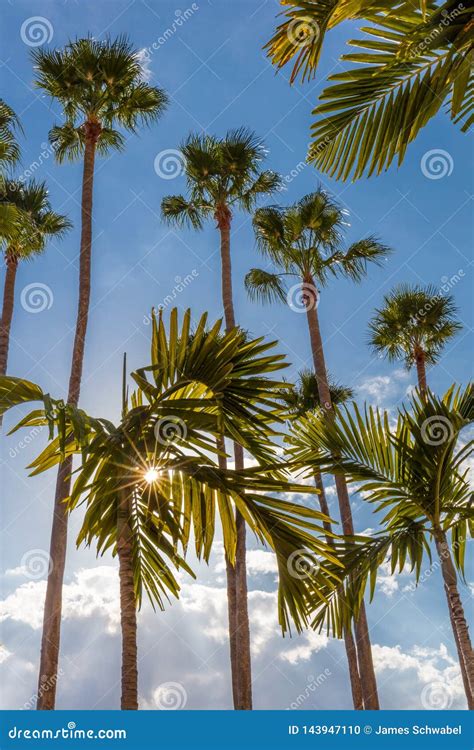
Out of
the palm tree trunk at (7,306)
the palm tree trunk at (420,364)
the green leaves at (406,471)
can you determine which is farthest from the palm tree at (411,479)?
the palm tree trunk at (420,364)

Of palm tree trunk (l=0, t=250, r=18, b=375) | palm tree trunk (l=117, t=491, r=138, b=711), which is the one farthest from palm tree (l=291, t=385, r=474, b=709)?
palm tree trunk (l=0, t=250, r=18, b=375)

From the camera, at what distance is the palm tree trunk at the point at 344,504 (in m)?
12.8

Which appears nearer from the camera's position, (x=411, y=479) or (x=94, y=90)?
(x=411, y=479)

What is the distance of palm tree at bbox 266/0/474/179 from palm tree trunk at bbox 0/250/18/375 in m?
11.4

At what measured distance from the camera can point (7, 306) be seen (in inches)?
594

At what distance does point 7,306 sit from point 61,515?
19.9 ft

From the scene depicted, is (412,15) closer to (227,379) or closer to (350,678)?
(227,379)

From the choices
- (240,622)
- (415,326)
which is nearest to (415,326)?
(415,326)

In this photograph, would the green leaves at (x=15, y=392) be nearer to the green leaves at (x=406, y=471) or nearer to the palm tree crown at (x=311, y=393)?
the green leaves at (x=406, y=471)

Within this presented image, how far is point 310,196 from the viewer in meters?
17.0

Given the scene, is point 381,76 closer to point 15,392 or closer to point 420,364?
point 15,392

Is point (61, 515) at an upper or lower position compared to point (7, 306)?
lower

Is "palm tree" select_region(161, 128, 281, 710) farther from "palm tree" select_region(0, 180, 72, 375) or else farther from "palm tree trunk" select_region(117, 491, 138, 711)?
"palm tree trunk" select_region(117, 491, 138, 711)

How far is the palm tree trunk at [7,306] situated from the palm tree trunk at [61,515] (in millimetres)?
2674
